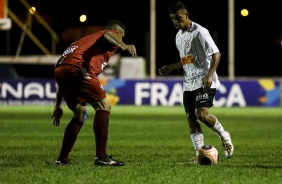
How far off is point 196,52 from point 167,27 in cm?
4098

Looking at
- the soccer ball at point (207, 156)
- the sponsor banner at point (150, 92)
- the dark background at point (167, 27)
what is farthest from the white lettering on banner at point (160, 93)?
the soccer ball at point (207, 156)

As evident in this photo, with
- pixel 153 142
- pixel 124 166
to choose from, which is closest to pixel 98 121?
pixel 124 166

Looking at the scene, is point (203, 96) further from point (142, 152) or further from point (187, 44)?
point (142, 152)

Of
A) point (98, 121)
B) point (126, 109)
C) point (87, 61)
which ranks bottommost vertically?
point (126, 109)

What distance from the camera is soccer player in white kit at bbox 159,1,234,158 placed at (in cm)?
1252

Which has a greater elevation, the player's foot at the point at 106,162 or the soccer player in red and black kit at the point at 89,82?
the soccer player in red and black kit at the point at 89,82

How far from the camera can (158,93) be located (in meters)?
34.9

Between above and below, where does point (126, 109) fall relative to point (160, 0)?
below

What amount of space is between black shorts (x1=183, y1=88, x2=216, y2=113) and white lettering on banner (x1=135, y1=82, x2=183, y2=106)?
21674 mm

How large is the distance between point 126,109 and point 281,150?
1747 centimetres

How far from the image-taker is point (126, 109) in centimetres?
3222

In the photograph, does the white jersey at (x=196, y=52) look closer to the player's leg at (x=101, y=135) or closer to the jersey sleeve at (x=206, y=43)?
the jersey sleeve at (x=206, y=43)

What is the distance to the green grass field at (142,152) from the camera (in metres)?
10.4

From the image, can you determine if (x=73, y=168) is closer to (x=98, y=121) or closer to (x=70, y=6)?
(x=98, y=121)
